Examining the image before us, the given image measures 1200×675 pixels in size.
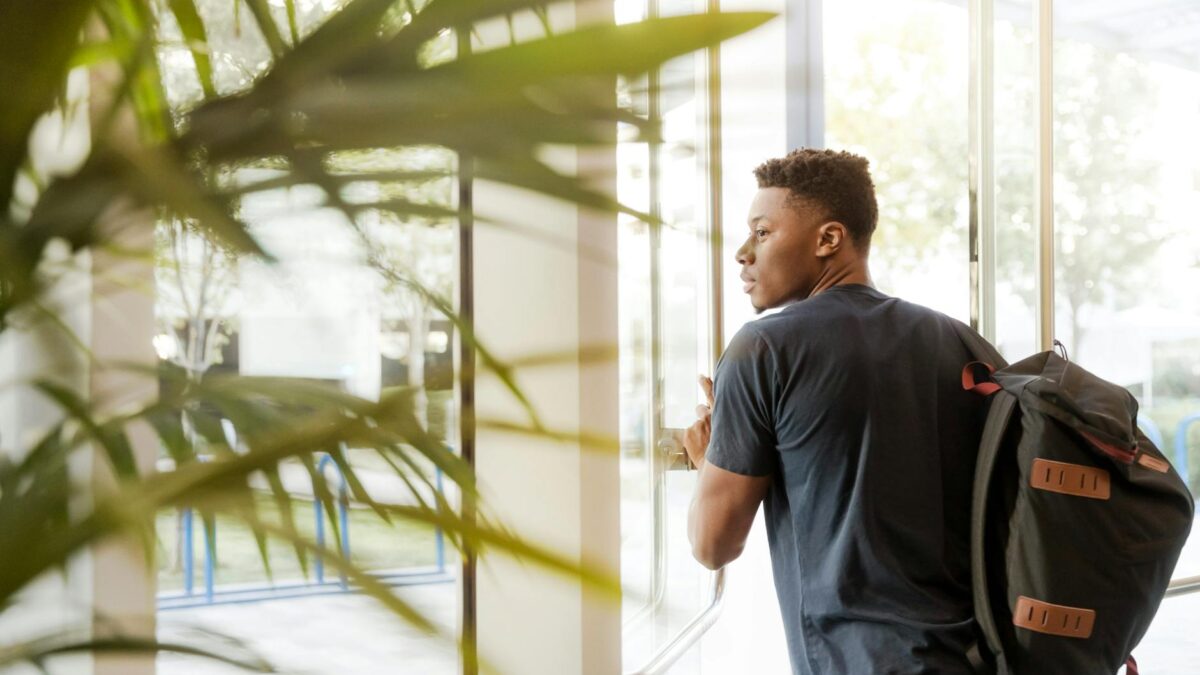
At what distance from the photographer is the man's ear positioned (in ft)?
6.18

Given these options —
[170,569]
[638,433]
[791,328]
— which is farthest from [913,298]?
[170,569]

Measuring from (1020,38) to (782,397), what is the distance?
2700mm

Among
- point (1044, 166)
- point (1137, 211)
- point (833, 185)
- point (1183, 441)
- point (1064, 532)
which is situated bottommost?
point (1183, 441)

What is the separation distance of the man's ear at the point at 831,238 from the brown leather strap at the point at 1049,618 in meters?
0.65

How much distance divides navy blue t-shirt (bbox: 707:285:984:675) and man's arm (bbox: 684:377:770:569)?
0.07 ft

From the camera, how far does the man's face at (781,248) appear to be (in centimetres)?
192

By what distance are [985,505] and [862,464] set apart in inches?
8.3

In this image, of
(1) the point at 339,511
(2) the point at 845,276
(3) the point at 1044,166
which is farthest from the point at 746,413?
(3) the point at 1044,166

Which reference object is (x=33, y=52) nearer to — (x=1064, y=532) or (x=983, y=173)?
(x=1064, y=532)

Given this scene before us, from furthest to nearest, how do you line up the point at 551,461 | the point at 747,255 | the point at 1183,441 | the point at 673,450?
the point at 1183,441, the point at 673,450, the point at 747,255, the point at 551,461

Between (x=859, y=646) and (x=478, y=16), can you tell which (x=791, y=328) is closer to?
(x=859, y=646)

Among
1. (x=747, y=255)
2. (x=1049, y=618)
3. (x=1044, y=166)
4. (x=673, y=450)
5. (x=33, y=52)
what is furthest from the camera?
(x=1044, y=166)

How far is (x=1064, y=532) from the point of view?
1642 mm

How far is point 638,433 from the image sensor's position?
2240 millimetres
